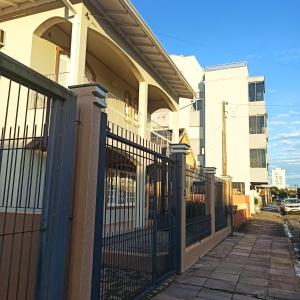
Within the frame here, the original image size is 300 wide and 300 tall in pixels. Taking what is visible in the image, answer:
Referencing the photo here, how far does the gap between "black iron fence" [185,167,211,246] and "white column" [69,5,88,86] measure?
12.5ft

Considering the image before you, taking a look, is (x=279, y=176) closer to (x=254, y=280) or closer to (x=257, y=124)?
(x=257, y=124)

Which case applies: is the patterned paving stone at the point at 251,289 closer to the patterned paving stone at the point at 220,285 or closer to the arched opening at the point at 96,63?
the patterned paving stone at the point at 220,285

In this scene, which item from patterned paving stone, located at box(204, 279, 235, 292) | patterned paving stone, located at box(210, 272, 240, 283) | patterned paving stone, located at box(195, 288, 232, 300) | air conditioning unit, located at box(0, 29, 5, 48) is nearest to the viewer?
patterned paving stone, located at box(195, 288, 232, 300)

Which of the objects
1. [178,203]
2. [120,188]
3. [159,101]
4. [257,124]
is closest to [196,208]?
[178,203]

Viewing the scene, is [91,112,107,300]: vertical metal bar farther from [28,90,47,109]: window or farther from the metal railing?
[28,90,47,109]: window

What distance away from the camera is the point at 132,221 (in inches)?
223

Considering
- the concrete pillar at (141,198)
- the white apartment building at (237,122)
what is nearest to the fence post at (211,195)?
the concrete pillar at (141,198)

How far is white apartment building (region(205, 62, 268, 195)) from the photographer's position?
36.2 meters

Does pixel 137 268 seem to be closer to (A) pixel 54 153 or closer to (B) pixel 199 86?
(A) pixel 54 153

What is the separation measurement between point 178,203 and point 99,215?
11.9 ft

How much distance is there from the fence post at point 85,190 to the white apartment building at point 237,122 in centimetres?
3240

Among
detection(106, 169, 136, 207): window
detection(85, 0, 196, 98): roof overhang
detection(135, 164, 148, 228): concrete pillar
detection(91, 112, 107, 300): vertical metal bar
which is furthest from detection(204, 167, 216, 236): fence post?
detection(91, 112, 107, 300): vertical metal bar

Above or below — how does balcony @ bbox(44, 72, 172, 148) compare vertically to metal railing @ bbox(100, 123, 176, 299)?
above

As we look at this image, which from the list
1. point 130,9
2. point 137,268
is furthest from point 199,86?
point 137,268
